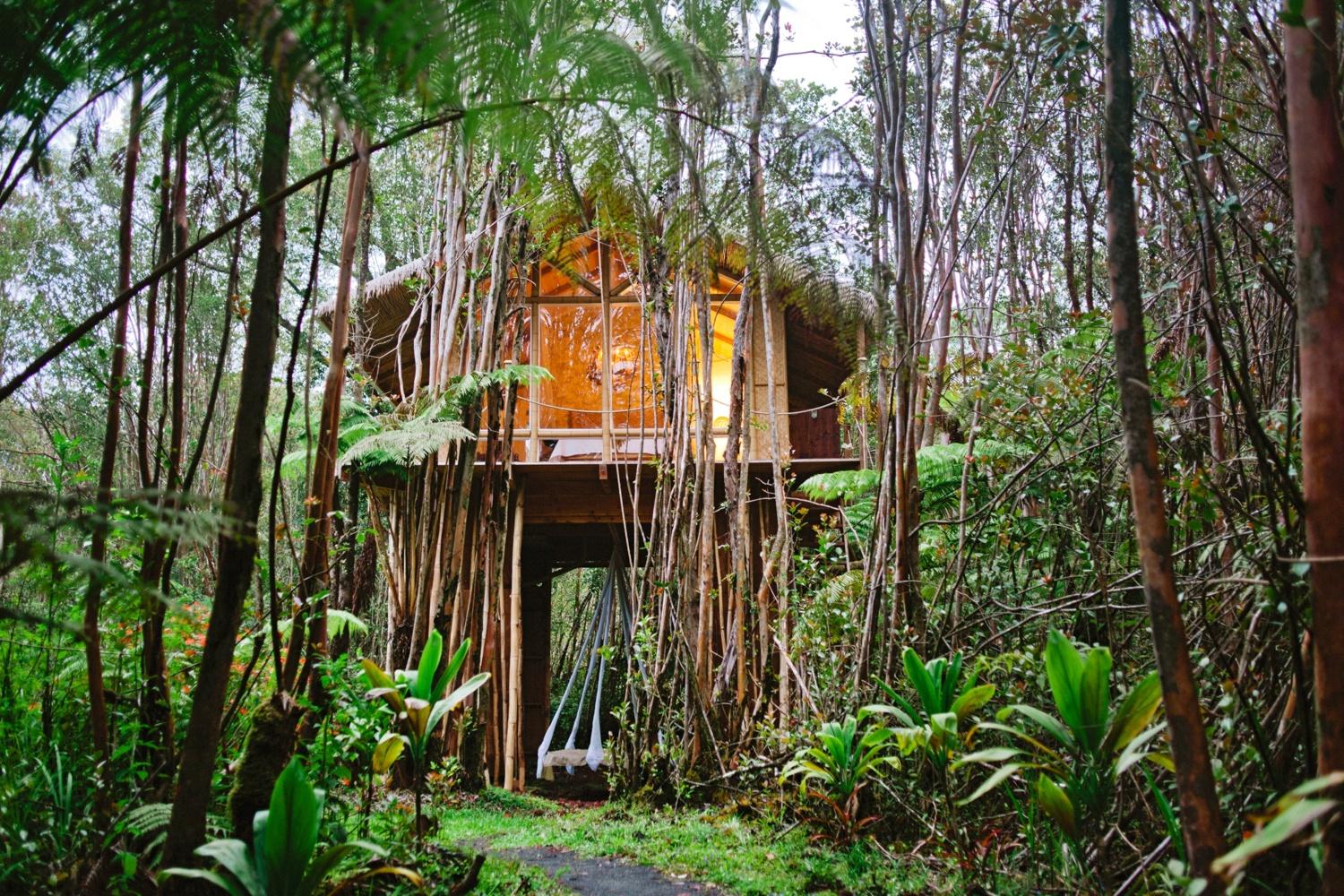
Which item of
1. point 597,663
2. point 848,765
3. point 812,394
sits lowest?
point 597,663

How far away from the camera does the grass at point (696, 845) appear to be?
254 cm

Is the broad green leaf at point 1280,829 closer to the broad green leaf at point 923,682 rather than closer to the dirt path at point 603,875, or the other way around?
the broad green leaf at point 923,682

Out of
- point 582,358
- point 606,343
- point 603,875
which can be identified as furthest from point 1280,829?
point 582,358

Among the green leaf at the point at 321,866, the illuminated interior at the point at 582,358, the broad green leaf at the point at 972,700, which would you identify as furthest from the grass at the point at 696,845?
the illuminated interior at the point at 582,358

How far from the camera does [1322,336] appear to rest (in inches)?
44.7

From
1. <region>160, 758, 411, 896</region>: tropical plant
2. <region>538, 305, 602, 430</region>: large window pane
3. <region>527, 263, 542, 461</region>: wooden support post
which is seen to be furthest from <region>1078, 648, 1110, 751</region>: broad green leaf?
<region>538, 305, 602, 430</region>: large window pane

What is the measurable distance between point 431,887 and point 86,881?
28.6 inches

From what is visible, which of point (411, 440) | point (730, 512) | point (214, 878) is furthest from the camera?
point (411, 440)

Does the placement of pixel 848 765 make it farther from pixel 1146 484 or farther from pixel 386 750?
pixel 1146 484

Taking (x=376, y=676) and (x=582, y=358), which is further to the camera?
(x=582, y=358)

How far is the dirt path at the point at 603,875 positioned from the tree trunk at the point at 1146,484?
1.66m

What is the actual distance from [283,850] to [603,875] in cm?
139

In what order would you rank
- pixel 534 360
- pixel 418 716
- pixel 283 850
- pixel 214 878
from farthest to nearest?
pixel 534 360 < pixel 418 716 < pixel 283 850 < pixel 214 878

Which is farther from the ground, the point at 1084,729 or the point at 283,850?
the point at 1084,729
